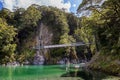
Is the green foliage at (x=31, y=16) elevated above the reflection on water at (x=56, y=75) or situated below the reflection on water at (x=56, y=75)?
above

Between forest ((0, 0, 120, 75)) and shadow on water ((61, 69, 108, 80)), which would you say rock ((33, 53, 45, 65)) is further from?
shadow on water ((61, 69, 108, 80))

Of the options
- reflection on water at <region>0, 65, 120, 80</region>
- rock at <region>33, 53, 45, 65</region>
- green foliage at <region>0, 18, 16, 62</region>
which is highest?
Result: green foliage at <region>0, 18, 16, 62</region>

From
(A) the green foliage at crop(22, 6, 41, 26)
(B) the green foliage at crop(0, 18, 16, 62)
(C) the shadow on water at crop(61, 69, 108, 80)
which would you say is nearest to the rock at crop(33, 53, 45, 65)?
(B) the green foliage at crop(0, 18, 16, 62)

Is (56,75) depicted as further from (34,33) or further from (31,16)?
(34,33)

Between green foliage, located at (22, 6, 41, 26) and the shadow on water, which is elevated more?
green foliage, located at (22, 6, 41, 26)

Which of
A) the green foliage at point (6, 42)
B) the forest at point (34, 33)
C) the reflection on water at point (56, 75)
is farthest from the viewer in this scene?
the forest at point (34, 33)

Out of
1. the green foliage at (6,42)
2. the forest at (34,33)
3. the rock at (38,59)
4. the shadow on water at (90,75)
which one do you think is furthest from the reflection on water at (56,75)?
the rock at (38,59)

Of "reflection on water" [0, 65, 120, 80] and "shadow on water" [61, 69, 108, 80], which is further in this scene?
"reflection on water" [0, 65, 120, 80]

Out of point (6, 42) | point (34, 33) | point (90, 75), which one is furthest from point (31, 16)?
point (90, 75)

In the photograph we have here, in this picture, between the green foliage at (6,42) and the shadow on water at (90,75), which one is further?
the green foliage at (6,42)

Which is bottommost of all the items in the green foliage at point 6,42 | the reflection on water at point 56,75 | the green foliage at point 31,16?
the reflection on water at point 56,75

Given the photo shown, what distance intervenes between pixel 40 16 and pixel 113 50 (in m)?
45.9

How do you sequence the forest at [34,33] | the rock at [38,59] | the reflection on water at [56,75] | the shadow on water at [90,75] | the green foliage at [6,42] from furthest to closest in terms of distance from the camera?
1. the rock at [38,59]
2. the forest at [34,33]
3. the green foliage at [6,42]
4. the reflection on water at [56,75]
5. the shadow on water at [90,75]

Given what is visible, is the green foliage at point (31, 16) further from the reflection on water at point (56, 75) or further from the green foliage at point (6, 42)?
the reflection on water at point (56, 75)
